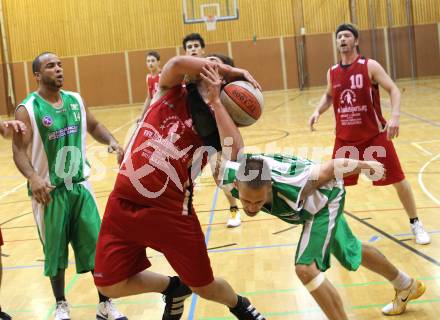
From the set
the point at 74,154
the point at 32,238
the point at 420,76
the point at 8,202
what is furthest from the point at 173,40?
the point at 74,154

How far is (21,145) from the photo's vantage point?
466 centimetres

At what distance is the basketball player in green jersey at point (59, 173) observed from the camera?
4.78m

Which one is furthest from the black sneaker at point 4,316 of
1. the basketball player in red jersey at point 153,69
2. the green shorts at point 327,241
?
the basketball player in red jersey at point 153,69

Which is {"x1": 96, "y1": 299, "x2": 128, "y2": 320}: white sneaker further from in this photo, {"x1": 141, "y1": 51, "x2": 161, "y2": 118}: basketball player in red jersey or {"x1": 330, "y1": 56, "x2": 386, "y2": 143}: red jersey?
{"x1": 141, "y1": 51, "x2": 161, "y2": 118}: basketball player in red jersey

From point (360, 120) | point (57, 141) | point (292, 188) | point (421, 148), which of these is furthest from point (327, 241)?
point (421, 148)

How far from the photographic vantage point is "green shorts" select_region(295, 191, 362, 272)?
3816mm

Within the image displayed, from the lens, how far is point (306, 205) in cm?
395

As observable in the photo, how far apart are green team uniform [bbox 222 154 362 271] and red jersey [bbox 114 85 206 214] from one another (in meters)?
0.42

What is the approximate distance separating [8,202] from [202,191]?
3100mm

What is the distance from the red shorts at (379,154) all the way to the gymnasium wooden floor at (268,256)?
0.65 metres

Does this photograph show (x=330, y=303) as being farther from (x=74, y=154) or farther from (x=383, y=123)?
(x=383, y=123)

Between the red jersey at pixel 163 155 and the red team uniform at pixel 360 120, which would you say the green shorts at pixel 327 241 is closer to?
the red jersey at pixel 163 155

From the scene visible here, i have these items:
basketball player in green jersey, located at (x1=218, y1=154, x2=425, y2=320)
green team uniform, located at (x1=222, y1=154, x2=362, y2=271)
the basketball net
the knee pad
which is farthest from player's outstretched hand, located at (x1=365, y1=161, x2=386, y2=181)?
the basketball net

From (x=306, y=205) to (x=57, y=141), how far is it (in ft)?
6.64
